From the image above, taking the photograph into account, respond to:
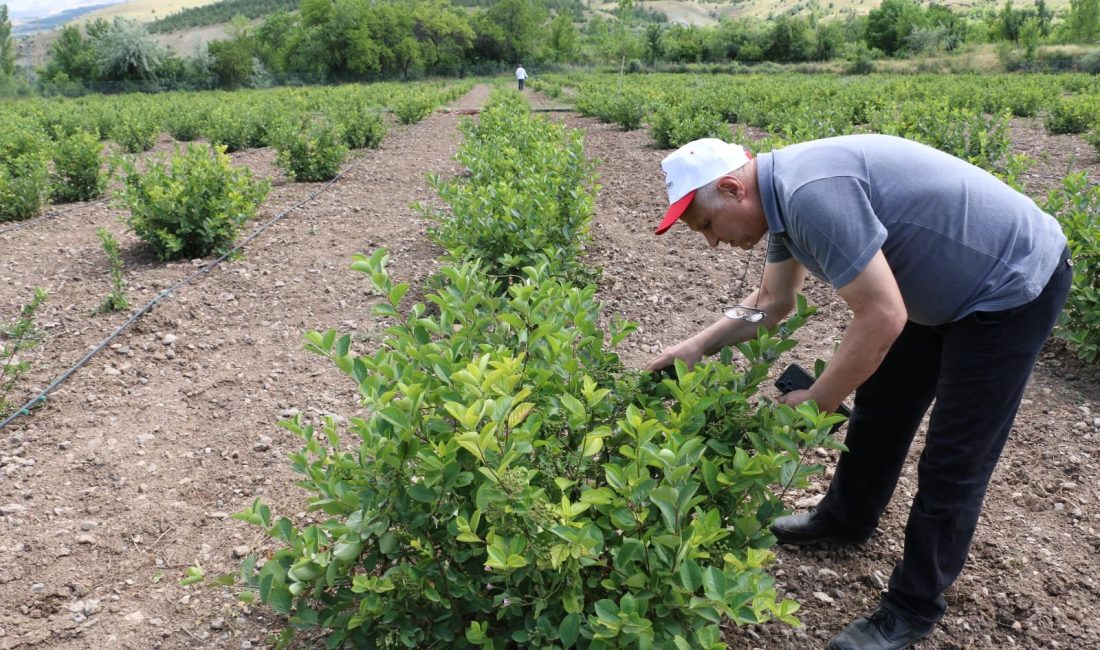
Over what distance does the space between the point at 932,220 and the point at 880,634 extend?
4.39 ft

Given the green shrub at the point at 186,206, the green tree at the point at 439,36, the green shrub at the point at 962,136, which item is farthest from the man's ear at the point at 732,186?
the green tree at the point at 439,36

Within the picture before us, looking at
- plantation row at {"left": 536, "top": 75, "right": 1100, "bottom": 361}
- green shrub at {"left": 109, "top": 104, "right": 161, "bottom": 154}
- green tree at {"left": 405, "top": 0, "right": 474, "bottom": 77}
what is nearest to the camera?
plantation row at {"left": 536, "top": 75, "right": 1100, "bottom": 361}

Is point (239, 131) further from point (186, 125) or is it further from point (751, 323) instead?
point (751, 323)

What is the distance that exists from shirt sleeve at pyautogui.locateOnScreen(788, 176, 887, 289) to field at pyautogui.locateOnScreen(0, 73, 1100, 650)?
→ 1336 millimetres

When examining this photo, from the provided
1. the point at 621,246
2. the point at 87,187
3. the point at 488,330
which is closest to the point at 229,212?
the point at 621,246

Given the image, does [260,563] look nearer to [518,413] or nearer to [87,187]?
[518,413]

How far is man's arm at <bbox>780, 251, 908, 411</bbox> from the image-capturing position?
5.63 feet

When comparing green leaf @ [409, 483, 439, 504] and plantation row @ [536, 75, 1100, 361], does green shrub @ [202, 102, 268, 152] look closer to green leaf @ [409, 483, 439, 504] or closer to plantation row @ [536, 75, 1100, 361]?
plantation row @ [536, 75, 1100, 361]

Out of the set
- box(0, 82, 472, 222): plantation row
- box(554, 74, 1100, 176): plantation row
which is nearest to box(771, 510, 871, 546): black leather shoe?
box(554, 74, 1100, 176): plantation row

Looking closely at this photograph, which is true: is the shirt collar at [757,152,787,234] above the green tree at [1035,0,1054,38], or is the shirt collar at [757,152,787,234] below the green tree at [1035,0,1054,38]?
above

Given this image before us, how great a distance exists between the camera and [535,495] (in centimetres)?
154

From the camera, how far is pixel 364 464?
1730 mm

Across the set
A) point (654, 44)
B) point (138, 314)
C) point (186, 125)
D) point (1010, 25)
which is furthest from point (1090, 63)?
point (138, 314)

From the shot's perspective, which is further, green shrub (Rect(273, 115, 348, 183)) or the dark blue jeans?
green shrub (Rect(273, 115, 348, 183))
